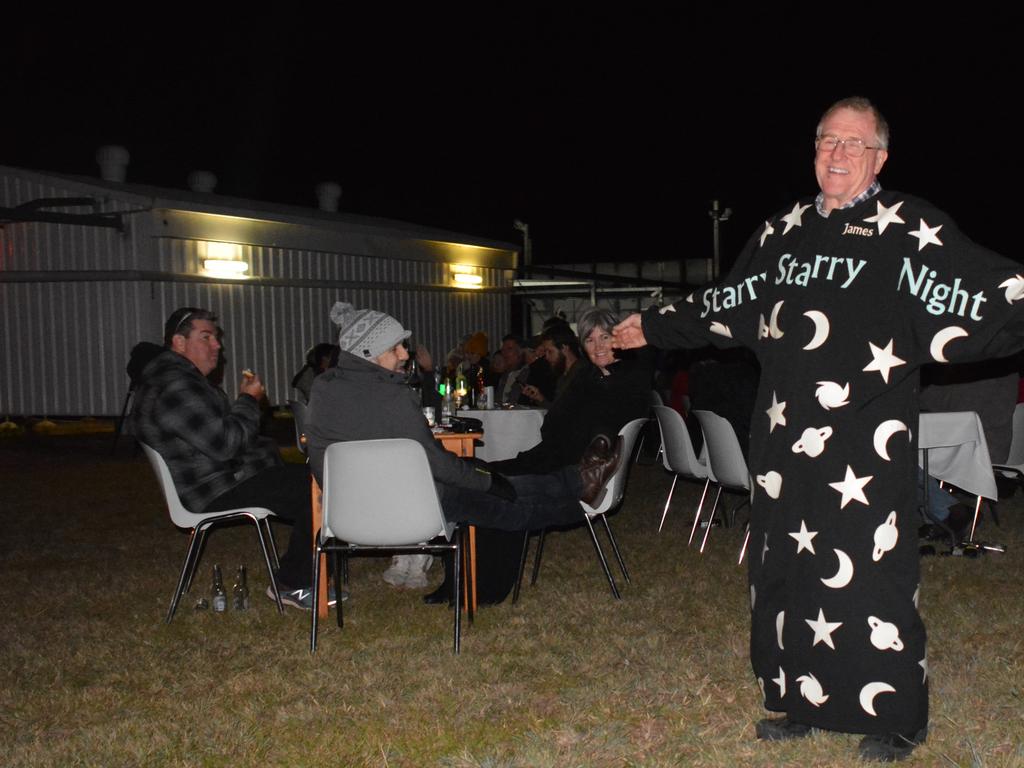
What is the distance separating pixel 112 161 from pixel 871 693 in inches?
539

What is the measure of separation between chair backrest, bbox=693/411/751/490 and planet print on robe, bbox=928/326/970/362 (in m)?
2.90

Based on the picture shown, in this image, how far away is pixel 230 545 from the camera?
6.70m

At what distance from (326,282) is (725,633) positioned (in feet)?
38.7

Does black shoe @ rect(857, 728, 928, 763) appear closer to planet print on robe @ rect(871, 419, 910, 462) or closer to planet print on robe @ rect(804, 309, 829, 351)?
planet print on robe @ rect(871, 419, 910, 462)

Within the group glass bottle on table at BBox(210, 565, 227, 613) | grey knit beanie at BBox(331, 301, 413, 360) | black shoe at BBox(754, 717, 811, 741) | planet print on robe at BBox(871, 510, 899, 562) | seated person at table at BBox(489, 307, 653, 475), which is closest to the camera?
planet print on robe at BBox(871, 510, 899, 562)

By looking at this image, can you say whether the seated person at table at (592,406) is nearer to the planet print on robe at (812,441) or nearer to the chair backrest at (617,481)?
the chair backrest at (617,481)

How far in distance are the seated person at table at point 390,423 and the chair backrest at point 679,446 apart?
170cm

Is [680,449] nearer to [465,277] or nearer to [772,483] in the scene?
[772,483]

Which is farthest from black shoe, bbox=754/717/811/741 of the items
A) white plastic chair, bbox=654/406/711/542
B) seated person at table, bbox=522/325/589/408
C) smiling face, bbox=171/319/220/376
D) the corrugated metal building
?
the corrugated metal building

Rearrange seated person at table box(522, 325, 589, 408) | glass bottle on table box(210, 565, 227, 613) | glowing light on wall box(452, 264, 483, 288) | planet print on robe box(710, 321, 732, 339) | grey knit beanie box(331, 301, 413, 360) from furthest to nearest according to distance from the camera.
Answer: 1. glowing light on wall box(452, 264, 483, 288)
2. seated person at table box(522, 325, 589, 408)
3. glass bottle on table box(210, 565, 227, 613)
4. grey knit beanie box(331, 301, 413, 360)
5. planet print on robe box(710, 321, 732, 339)

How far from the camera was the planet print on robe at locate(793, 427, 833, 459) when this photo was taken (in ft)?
9.49

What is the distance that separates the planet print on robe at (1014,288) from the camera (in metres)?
2.75

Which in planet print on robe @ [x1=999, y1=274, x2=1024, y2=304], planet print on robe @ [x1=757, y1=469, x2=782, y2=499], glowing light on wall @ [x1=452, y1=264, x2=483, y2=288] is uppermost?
glowing light on wall @ [x1=452, y1=264, x2=483, y2=288]

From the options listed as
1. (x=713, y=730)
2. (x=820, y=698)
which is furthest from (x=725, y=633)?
(x=820, y=698)
